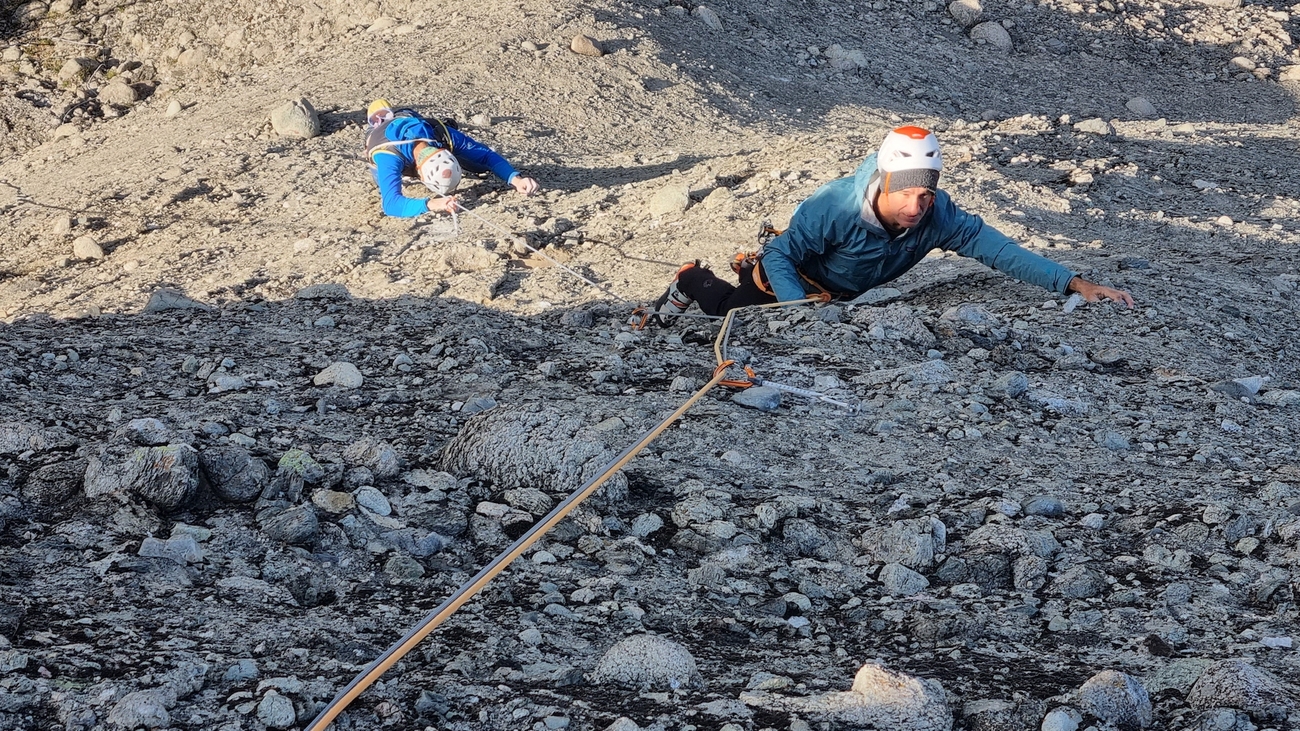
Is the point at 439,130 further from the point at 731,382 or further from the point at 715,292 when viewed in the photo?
the point at 731,382

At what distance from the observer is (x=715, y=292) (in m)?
5.69

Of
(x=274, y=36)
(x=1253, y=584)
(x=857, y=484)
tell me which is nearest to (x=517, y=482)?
(x=857, y=484)

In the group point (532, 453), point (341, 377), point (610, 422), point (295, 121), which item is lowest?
point (295, 121)

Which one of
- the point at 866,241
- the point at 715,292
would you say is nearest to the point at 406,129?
the point at 715,292

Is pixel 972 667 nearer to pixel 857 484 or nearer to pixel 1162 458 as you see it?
pixel 857 484

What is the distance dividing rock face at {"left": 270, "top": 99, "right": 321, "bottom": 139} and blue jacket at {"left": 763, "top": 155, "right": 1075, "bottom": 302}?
5.69 meters

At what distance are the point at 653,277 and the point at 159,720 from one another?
4925 millimetres

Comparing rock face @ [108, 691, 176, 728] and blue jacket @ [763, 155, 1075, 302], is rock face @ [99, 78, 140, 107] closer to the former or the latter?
blue jacket @ [763, 155, 1075, 302]

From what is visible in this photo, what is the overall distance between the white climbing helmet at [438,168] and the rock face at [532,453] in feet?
14.9

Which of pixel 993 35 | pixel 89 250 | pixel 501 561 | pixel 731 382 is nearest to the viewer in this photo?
pixel 501 561

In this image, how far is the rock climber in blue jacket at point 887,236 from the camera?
4.77 meters

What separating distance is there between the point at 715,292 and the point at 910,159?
1384 mm

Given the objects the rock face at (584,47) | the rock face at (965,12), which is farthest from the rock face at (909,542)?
the rock face at (965,12)

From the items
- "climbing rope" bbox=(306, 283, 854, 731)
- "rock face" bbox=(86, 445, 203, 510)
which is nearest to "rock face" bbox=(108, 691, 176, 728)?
"climbing rope" bbox=(306, 283, 854, 731)
